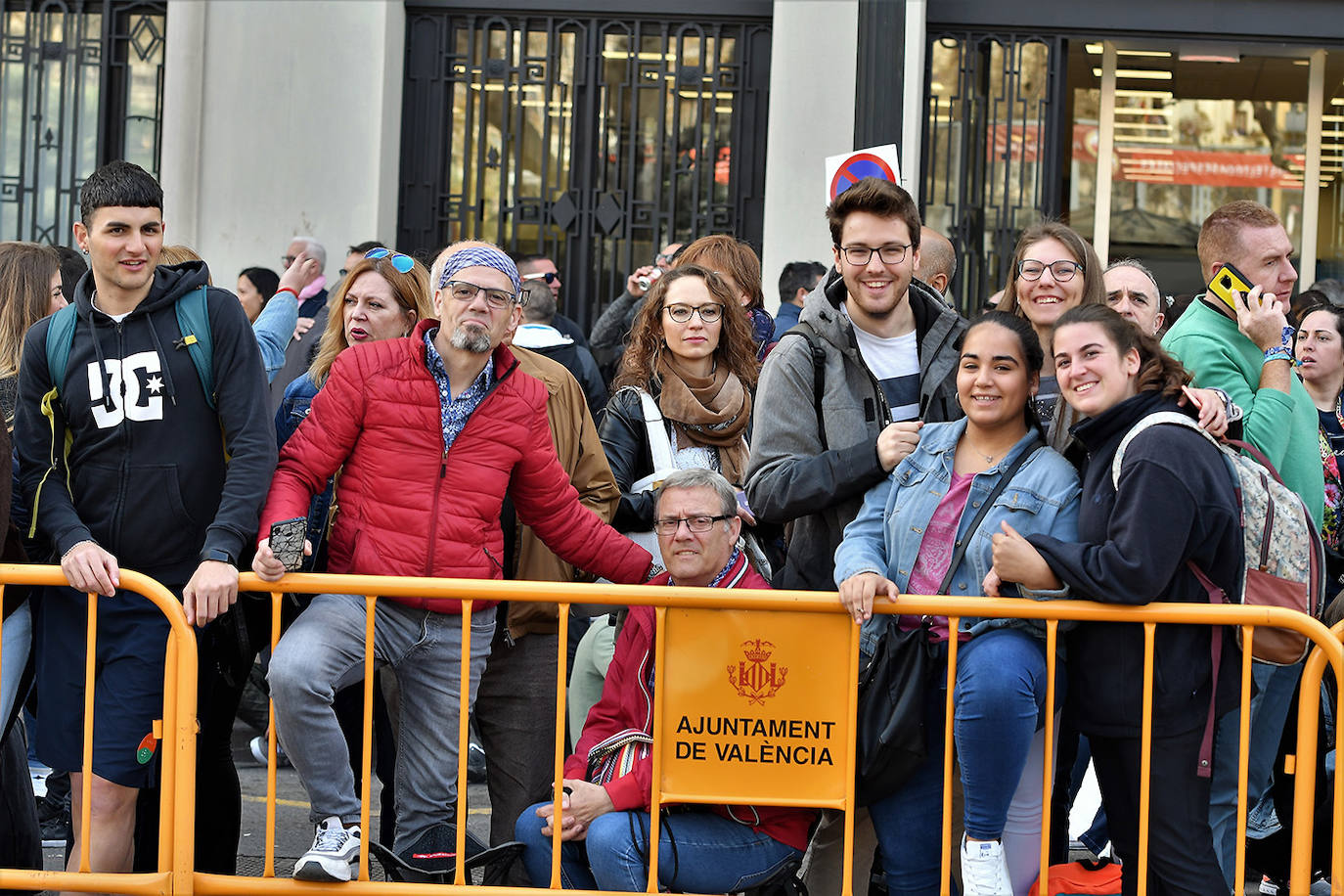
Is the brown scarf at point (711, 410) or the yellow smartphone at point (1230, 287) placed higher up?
the yellow smartphone at point (1230, 287)

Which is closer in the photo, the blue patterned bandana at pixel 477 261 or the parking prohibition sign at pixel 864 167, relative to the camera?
the blue patterned bandana at pixel 477 261

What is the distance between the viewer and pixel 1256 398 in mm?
4641

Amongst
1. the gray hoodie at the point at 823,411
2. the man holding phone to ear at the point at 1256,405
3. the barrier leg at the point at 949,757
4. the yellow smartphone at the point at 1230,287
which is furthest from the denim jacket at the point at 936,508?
the yellow smartphone at the point at 1230,287

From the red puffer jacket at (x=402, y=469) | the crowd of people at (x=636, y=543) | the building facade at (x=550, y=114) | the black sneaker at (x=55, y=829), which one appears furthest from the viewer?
the building facade at (x=550, y=114)

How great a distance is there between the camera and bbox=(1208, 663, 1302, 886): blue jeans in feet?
→ 14.7

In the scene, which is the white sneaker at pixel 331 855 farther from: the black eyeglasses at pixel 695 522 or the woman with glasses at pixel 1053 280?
the woman with glasses at pixel 1053 280

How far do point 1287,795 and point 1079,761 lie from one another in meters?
0.67

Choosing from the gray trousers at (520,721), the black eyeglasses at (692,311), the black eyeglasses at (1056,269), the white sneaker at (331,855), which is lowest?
the white sneaker at (331,855)

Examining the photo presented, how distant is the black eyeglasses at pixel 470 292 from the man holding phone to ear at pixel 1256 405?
2.08 m

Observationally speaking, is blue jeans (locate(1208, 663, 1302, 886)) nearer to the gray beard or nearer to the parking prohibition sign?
the gray beard

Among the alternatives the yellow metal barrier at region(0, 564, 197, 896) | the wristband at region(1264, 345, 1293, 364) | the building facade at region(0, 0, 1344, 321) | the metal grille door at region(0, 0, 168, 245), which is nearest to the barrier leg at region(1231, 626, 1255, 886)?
the wristband at region(1264, 345, 1293, 364)

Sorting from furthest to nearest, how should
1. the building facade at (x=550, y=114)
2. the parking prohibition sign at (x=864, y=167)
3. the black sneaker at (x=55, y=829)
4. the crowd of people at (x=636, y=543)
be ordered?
the building facade at (x=550, y=114)
the parking prohibition sign at (x=864, y=167)
the black sneaker at (x=55, y=829)
the crowd of people at (x=636, y=543)

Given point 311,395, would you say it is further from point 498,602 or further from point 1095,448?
point 1095,448

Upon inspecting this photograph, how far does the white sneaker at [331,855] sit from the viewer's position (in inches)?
167
